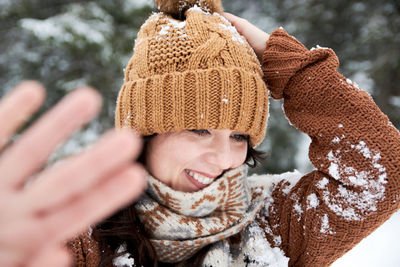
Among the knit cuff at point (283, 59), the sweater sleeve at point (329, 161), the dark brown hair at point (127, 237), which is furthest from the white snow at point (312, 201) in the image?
the dark brown hair at point (127, 237)

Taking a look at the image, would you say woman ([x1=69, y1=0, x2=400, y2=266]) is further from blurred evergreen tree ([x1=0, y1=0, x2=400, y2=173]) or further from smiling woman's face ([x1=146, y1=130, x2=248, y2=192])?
blurred evergreen tree ([x1=0, y1=0, x2=400, y2=173])

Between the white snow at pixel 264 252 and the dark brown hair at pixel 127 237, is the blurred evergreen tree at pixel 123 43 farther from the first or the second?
the dark brown hair at pixel 127 237

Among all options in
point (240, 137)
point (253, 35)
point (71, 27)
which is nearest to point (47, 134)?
point (240, 137)

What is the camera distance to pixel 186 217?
1.31 meters

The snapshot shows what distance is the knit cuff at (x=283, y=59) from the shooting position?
4.53ft

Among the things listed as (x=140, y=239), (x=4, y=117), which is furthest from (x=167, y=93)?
(x=4, y=117)

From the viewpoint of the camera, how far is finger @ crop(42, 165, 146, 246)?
0.37m

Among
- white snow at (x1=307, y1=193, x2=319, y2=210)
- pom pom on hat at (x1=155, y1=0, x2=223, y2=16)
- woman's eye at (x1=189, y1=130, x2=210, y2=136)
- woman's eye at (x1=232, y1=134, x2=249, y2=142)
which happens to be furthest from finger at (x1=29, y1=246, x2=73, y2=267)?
pom pom on hat at (x1=155, y1=0, x2=223, y2=16)

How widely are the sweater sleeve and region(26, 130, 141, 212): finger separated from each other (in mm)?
1152

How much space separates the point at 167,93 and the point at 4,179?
0.85m

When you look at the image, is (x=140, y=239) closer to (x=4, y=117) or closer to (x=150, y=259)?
(x=150, y=259)

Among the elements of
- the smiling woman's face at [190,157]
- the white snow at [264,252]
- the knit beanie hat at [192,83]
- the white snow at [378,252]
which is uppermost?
the knit beanie hat at [192,83]

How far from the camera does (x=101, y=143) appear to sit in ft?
1.19

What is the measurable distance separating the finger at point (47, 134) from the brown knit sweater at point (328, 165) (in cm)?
85
